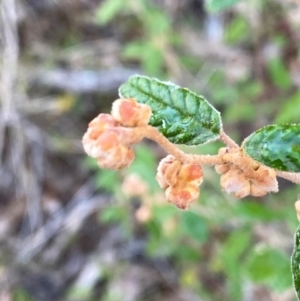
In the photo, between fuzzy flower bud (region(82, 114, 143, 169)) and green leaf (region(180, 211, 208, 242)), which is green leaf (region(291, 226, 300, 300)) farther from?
green leaf (region(180, 211, 208, 242))

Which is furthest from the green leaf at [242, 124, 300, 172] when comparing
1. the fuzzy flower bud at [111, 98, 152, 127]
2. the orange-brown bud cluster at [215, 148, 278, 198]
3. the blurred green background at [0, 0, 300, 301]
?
the blurred green background at [0, 0, 300, 301]

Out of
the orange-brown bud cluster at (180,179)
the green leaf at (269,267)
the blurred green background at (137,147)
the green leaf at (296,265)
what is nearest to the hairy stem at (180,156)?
the orange-brown bud cluster at (180,179)

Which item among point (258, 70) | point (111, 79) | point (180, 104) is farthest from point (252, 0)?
point (180, 104)

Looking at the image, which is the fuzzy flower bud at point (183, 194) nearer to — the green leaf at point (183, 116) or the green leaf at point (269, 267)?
the green leaf at point (183, 116)

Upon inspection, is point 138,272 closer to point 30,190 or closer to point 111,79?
point 30,190

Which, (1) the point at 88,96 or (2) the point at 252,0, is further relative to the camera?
(1) the point at 88,96

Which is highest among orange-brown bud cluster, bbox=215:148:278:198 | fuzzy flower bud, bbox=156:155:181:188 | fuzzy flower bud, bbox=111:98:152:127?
fuzzy flower bud, bbox=111:98:152:127
